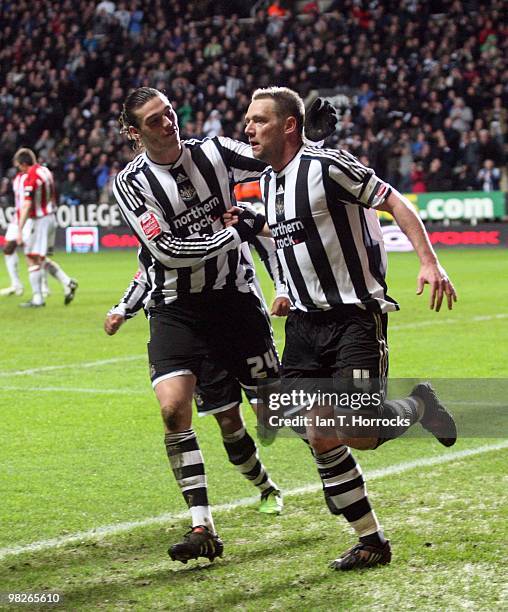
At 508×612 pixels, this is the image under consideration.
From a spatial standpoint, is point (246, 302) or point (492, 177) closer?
point (246, 302)

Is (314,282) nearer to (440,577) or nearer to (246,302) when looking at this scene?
(246,302)

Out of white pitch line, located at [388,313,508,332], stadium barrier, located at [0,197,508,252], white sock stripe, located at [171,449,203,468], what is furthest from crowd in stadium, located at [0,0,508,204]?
white sock stripe, located at [171,449,203,468]

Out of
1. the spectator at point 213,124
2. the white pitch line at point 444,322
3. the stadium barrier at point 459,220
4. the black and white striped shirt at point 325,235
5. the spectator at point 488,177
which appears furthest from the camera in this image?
the spectator at point 213,124

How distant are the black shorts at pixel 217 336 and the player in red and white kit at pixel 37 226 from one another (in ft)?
33.6

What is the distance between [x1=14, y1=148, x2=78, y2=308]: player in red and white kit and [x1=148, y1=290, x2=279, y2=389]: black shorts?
404 inches

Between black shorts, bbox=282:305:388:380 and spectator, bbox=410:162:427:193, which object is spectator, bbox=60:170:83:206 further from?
black shorts, bbox=282:305:388:380

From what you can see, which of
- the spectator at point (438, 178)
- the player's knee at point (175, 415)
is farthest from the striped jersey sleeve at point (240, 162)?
the spectator at point (438, 178)

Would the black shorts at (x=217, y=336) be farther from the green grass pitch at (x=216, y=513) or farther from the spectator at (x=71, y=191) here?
the spectator at (x=71, y=191)

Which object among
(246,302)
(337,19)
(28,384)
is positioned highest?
(337,19)

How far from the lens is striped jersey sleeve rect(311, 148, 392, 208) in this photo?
180 inches

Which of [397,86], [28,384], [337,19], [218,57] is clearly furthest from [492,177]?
[28,384]

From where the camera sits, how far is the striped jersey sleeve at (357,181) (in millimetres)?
4562

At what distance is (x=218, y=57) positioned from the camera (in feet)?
105

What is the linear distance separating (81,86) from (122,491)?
1126 inches
